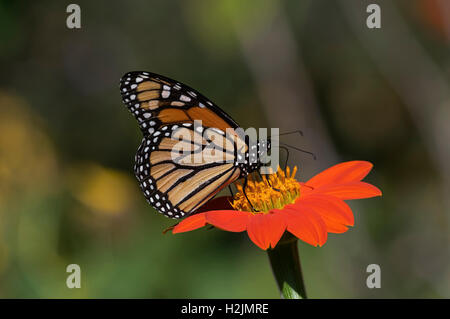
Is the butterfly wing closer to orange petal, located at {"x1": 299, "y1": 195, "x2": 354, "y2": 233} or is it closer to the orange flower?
the orange flower

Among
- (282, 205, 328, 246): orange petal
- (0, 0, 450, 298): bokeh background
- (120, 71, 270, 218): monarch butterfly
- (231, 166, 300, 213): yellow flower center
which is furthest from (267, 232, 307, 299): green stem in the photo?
(0, 0, 450, 298): bokeh background

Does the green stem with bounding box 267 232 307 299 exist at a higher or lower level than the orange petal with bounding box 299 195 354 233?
lower

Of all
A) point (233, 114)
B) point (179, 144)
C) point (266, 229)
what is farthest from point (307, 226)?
point (233, 114)

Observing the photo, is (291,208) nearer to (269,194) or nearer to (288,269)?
(269,194)

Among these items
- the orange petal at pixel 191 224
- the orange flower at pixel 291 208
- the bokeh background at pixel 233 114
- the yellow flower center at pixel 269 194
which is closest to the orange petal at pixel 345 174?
the orange flower at pixel 291 208
